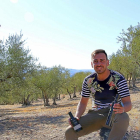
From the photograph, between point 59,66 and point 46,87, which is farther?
point 59,66

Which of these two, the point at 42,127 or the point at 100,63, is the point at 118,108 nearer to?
the point at 100,63

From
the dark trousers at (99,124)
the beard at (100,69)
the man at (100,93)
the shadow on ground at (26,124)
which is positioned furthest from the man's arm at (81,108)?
the shadow on ground at (26,124)

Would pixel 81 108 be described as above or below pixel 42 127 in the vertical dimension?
above

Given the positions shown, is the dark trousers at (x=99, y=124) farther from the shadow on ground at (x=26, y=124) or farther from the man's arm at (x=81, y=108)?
the shadow on ground at (x=26, y=124)

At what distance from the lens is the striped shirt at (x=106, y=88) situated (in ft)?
10.8

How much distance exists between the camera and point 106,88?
137 inches

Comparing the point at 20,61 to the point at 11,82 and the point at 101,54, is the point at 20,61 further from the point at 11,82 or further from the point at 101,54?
the point at 101,54

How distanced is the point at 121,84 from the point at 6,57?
12.6 meters

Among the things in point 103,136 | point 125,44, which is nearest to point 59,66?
point 125,44

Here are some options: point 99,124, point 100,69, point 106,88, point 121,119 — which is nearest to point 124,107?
point 121,119

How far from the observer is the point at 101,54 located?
11.5 ft

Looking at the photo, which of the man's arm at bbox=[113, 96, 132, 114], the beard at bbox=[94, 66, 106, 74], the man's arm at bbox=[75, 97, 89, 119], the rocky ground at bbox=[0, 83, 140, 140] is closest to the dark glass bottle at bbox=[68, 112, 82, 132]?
the man's arm at bbox=[75, 97, 89, 119]

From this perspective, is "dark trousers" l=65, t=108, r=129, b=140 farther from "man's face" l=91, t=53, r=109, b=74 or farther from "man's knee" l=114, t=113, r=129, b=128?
"man's face" l=91, t=53, r=109, b=74

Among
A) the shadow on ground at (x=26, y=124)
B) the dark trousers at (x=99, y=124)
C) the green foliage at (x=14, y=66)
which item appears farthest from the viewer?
the green foliage at (x=14, y=66)
